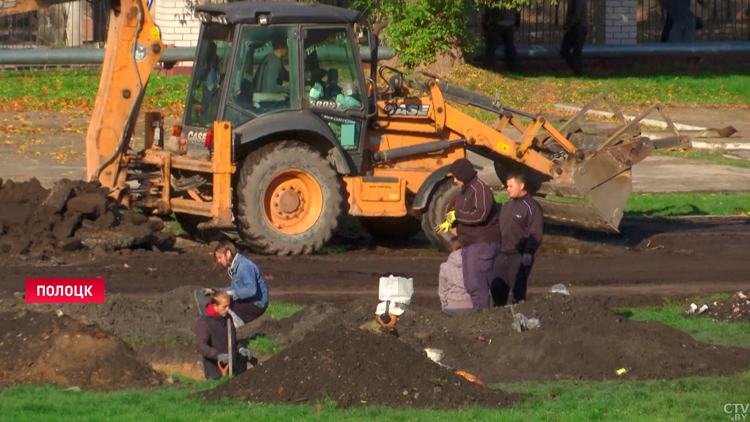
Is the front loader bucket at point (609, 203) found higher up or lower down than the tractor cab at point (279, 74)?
lower down

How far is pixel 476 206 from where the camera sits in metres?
10.9

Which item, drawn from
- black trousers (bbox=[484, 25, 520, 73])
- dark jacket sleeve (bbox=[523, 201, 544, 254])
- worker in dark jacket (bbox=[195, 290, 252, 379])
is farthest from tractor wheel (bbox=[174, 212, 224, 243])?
black trousers (bbox=[484, 25, 520, 73])

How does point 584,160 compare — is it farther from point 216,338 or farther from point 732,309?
point 216,338

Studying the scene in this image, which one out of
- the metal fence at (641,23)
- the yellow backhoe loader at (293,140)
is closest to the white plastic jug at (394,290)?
the yellow backhoe loader at (293,140)

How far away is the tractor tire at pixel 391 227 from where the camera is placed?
15.8 meters

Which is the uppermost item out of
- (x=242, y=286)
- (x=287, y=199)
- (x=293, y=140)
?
(x=293, y=140)

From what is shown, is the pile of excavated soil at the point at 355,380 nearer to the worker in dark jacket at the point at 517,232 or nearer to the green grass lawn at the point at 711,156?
the worker in dark jacket at the point at 517,232

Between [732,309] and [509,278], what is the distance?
2.17m

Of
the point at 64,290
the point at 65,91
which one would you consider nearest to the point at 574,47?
the point at 65,91

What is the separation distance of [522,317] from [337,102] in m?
4.77

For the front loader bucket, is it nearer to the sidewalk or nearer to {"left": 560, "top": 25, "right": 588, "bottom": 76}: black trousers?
the sidewalk

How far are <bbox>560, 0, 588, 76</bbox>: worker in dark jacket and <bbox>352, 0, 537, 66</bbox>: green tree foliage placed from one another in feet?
8.21

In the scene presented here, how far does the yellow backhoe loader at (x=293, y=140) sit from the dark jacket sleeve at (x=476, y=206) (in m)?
3.39

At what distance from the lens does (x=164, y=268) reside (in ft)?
42.8
